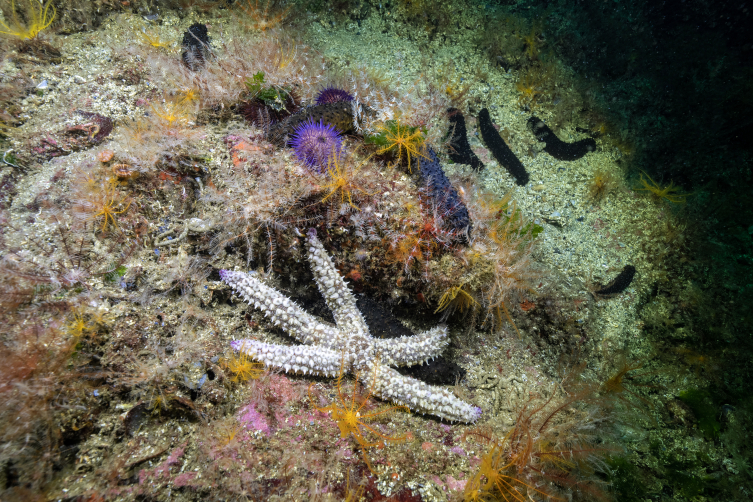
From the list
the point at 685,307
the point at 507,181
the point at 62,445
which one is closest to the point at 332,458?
the point at 62,445

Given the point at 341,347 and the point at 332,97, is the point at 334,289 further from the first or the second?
the point at 332,97

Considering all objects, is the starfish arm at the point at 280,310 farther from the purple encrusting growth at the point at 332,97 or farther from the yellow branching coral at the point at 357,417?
the purple encrusting growth at the point at 332,97

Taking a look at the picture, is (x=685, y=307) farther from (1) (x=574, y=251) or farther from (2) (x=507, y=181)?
(2) (x=507, y=181)

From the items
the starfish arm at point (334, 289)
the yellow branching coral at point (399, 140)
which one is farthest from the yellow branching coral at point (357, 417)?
the yellow branching coral at point (399, 140)

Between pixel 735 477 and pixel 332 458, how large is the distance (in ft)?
14.4

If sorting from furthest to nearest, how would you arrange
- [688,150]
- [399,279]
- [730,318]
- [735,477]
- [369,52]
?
[369,52] < [688,150] < [730,318] < [399,279] < [735,477]

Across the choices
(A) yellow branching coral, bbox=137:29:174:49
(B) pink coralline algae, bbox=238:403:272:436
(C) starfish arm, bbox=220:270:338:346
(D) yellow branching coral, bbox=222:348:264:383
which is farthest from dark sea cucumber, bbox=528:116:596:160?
(A) yellow branching coral, bbox=137:29:174:49

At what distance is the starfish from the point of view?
11.0ft

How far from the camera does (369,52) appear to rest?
19.4 feet

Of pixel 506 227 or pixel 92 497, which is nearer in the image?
pixel 92 497

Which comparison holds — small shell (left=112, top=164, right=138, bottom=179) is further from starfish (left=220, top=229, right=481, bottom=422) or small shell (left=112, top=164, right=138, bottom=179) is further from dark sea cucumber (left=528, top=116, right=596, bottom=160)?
dark sea cucumber (left=528, top=116, right=596, bottom=160)

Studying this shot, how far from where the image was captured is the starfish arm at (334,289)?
3.67 metres

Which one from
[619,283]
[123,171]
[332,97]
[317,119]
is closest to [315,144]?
[317,119]

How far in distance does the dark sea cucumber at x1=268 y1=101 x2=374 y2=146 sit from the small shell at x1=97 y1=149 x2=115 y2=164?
5.52 feet
